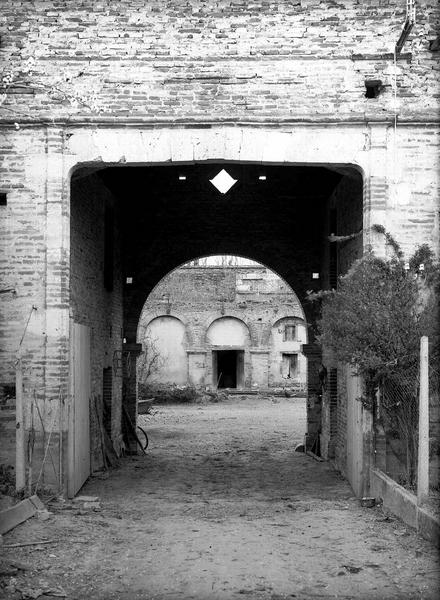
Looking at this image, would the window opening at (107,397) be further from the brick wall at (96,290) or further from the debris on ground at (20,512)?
the debris on ground at (20,512)

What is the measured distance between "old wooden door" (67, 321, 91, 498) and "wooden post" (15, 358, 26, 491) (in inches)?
32.0

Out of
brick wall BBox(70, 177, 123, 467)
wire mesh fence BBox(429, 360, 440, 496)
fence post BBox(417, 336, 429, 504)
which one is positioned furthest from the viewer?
brick wall BBox(70, 177, 123, 467)

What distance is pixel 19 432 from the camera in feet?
27.8

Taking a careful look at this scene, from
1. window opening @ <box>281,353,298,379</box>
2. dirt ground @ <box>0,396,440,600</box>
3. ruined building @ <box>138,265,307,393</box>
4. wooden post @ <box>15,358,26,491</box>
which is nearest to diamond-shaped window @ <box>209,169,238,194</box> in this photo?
dirt ground @ <box>0,396,440,600</box>

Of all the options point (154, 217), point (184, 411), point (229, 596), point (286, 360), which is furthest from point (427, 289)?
point (286, 360)

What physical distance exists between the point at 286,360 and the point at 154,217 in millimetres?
17535

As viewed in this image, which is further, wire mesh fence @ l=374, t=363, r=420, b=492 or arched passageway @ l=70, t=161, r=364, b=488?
arched passageway @ l=70, t=161, r=364, b=488

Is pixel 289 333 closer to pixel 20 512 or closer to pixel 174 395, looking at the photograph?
pixel 174 395

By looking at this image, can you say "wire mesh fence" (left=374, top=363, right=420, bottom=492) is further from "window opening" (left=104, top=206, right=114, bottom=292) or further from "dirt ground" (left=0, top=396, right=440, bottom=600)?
"window opening" (left=104, top=206, right=114, bottom=292)

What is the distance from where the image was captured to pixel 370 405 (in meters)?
8.80

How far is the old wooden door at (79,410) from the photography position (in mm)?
9492

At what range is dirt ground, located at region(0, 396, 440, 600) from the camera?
229 inches

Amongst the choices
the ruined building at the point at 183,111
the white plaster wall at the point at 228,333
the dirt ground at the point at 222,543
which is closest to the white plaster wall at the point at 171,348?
the white plaster wall at the point at 228,333

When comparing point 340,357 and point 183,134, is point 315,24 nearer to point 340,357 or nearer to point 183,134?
point 183,134
